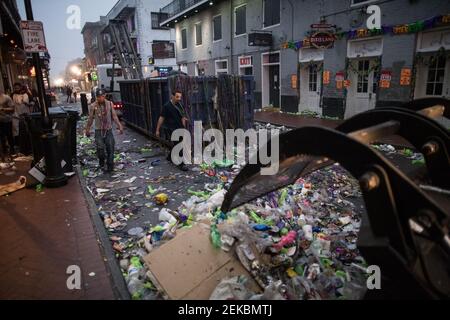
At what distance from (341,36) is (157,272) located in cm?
1372

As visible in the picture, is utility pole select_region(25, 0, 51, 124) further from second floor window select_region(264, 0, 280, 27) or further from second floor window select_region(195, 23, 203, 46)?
second floor window select_region(195, 23, 203, 46)

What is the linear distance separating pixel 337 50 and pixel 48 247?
541 inches

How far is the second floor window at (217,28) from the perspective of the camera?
22.5m

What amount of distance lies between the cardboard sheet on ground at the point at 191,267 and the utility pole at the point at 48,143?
4.29 meters

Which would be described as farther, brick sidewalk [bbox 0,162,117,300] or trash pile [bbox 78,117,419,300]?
brick sidewalk [bbox 0,162,117,300]

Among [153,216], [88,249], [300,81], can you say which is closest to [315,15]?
[300,81]

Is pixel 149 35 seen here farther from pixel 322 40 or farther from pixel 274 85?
pixel 322 40

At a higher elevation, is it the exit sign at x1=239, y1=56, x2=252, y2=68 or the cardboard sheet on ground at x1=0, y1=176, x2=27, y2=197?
the exit sign at x1=239, y1=56, x2=252, y2=68

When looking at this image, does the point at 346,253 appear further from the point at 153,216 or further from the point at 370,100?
the point at 370,100

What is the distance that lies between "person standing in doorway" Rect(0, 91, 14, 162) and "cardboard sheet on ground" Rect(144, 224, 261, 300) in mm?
8033

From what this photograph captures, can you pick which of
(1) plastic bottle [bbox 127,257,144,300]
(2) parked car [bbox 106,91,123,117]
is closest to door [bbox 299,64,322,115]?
(2) parked car [bbox 106,91,123,117]

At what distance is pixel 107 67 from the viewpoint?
22.0 m

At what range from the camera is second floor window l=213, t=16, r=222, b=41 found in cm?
2252
